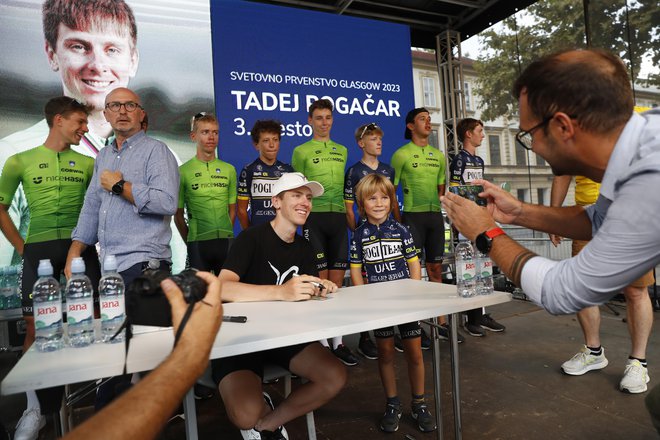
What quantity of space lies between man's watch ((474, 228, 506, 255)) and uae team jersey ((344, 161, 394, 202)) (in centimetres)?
269

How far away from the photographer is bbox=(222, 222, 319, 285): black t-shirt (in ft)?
6.61

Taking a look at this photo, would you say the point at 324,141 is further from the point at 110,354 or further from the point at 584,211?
the point at 110,354

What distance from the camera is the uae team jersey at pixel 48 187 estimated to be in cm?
308

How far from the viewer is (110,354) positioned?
1.18 metres

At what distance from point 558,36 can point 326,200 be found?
15.7ft

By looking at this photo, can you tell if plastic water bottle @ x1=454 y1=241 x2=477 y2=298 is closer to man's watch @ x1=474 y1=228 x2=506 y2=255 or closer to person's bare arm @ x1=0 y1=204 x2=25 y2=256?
man's watch @ x1=474 y1=228 x2=506 y2=255

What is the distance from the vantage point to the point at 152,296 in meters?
1.03

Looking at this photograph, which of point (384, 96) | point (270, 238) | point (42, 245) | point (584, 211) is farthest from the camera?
point (384, 96)

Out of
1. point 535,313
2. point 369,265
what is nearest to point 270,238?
point 369,265

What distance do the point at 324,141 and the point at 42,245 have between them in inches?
97.4

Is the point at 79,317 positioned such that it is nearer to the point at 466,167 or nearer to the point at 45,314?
Answer: the point at 45,314

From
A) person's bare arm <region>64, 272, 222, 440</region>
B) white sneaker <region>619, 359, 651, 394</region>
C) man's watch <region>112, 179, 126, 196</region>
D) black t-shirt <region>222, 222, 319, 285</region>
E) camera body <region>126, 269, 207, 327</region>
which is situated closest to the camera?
person's bare arm <region>64, 272, 222, 440</region>

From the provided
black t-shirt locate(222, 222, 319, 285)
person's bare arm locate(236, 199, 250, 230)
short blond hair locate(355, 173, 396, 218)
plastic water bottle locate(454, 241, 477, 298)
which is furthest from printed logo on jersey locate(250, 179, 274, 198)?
plastic water bottle locate(454, 241, 477, 298)

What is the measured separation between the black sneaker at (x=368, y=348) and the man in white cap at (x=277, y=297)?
1.66 metres
